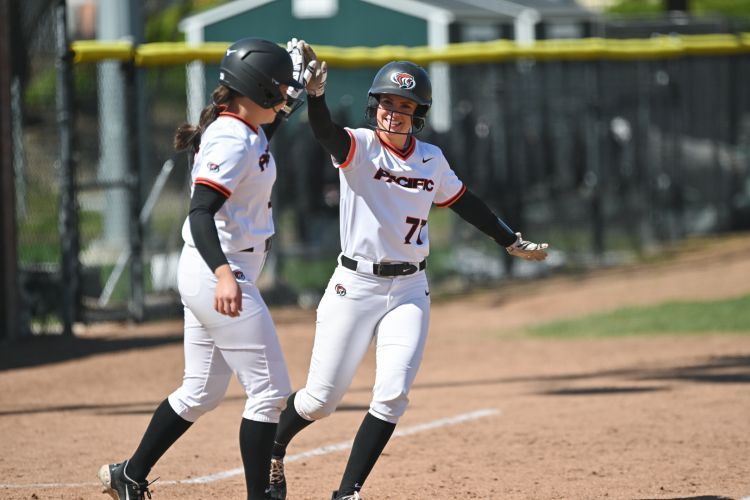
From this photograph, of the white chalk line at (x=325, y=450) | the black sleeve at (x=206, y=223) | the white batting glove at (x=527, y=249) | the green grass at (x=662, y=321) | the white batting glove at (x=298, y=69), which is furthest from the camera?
the green grass at (x=662, y=321)

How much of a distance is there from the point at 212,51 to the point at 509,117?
4733 mm

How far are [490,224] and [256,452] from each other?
166 cm

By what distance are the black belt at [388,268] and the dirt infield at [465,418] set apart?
1.16 meters

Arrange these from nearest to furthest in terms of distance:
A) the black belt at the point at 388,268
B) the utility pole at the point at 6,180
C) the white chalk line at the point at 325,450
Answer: the black belt at the point at 388,268
the white chalk line at the point at 325,450
the utility pole at the point at 6,180

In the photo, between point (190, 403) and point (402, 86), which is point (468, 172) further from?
point (190, 403)

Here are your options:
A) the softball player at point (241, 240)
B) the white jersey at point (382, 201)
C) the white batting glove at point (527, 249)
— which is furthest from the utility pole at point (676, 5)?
the softball player at point (241, 240)

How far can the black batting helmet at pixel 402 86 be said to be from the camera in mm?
4953

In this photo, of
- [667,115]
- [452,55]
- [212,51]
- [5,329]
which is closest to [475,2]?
[667,115]

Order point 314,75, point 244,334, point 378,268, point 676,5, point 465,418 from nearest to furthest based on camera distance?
point 244,334 < point 314,75 < point 378,268 < point 465,418 < point 676,5

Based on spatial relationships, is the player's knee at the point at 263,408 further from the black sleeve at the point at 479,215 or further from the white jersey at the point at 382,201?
the black sleeve at the point at 479,215

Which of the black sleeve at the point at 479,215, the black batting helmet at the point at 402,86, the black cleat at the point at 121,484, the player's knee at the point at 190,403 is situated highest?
the black batting helmet at the point at 402,86

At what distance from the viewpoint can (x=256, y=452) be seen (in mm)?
4473

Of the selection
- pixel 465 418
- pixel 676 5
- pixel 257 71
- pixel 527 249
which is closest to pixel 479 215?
pixel 527 249

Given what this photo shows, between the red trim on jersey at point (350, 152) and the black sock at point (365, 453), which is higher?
the red trim on jersey at point (350, 152)
